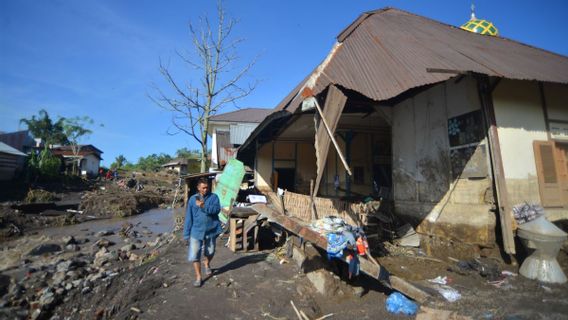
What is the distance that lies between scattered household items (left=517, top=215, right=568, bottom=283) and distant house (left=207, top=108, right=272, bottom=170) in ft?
29.5

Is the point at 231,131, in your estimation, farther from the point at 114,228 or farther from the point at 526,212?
the point at 526,212

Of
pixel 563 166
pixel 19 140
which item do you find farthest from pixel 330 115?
pixel 19 140

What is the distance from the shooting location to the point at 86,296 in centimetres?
605

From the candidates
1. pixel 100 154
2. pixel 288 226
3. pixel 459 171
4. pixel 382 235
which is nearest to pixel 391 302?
pixel 288 226

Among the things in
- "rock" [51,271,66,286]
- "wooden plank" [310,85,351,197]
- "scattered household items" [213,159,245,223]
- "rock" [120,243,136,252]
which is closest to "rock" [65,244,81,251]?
"rock" [120,243,136,252]

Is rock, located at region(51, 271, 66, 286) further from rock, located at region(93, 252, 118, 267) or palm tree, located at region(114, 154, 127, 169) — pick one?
palm tree, located at region(114, 154, 127, 169)

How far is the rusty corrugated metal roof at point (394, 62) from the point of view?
441 centimetres

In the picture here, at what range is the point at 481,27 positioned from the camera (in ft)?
32.9

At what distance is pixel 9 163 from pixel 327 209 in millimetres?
30323

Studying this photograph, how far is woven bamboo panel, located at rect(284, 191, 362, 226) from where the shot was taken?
6387 mm

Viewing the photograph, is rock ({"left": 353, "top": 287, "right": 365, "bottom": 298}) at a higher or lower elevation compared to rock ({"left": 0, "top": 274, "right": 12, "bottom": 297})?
higher

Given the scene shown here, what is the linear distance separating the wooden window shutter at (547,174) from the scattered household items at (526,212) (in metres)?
0.57

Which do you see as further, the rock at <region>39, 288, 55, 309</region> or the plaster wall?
the rock at <region>39, 288, 55, 309</region>

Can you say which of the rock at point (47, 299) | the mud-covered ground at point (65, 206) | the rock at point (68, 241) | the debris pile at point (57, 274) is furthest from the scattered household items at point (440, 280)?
the mud-covered ground at point (65, 206)
